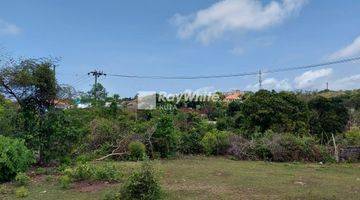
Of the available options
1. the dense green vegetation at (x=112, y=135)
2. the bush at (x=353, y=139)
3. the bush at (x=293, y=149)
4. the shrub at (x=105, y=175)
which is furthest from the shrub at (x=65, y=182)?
the bush at (x=353, y=139)

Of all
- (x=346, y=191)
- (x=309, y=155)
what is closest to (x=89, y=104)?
(x=309, y=155)

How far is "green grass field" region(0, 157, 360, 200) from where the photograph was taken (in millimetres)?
7891

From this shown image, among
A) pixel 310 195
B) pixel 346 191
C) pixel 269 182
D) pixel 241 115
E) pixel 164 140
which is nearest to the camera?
pixel 310 195

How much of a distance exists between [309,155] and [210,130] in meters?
4.27

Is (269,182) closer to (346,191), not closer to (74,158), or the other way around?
(346,191)

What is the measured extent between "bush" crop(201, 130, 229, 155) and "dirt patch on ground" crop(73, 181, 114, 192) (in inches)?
300

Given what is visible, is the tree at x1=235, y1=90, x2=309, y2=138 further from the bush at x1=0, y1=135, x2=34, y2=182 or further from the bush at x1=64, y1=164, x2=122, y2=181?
the bush at x1=0, y1=135, x2=34, y2=182

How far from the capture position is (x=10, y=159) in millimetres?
9836

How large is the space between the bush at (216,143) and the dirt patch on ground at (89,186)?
763 cm

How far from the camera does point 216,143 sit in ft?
53.1

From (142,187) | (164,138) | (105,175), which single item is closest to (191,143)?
(164,138)

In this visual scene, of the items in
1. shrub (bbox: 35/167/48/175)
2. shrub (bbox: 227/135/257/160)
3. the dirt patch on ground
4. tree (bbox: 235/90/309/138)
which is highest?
tree (bbox: 235/90/309/138)

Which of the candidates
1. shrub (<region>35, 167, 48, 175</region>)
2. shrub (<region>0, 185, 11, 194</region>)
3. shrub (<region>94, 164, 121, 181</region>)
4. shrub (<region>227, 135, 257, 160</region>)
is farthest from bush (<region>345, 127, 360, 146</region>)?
shrub (<region>0, 185, 11, 194</region>)

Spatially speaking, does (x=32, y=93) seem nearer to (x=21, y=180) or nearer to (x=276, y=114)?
(x=21, y=180)
